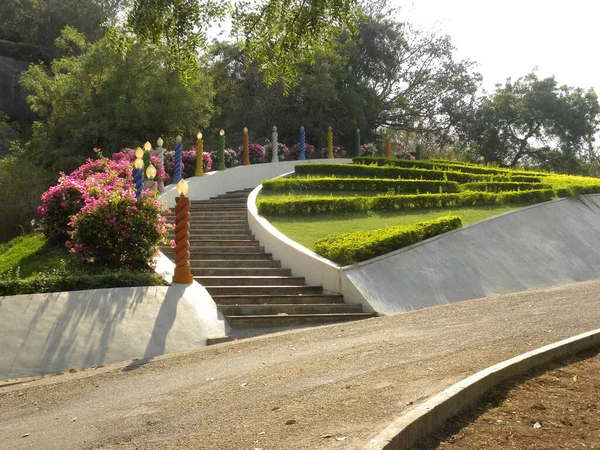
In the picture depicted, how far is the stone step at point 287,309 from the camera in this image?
12.6 metres

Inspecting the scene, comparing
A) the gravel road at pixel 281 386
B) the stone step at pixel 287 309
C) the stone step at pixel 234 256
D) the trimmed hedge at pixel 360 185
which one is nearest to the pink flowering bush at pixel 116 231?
the stone step at pixel 287 309

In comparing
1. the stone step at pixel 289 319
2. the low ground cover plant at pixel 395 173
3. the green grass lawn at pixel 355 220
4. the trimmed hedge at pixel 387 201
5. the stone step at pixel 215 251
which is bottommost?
the stone step at pixel 289 319

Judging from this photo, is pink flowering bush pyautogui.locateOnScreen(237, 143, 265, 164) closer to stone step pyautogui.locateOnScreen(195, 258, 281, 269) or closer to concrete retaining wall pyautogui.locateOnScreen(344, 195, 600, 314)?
concrete retaining wall pyautogui.locateOnScreen(344, 195, 600, 314)

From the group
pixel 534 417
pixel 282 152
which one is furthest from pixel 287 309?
pixel 282 152

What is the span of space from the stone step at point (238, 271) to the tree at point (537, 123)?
28.0 m

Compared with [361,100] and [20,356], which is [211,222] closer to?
[20,356]

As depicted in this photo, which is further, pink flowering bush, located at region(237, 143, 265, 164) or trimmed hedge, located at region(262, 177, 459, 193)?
pink flowering bush, located at region(237, 143, 265, 164)

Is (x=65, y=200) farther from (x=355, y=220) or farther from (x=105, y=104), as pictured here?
(x=105, y=104)

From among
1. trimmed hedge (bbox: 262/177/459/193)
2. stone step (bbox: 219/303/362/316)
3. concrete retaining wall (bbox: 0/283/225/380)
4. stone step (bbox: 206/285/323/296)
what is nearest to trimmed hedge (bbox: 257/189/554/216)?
trimmed hedge (bbox: 262/177/459/193)

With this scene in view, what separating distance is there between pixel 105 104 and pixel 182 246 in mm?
13058

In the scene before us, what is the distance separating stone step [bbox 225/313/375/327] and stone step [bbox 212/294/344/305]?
77 centimetres

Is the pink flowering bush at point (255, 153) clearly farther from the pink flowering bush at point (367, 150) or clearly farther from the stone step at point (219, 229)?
the stone step at point (219, 229)

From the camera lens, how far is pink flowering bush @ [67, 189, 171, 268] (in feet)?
40.4

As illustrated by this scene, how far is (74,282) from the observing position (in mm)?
10789
